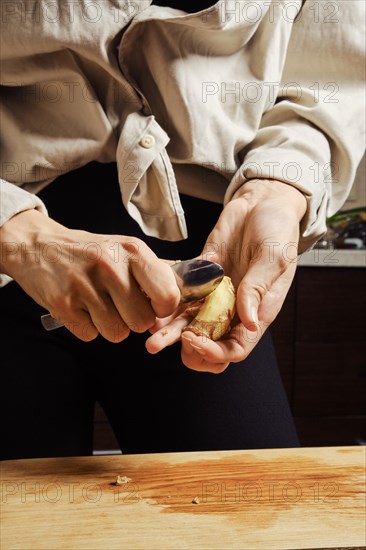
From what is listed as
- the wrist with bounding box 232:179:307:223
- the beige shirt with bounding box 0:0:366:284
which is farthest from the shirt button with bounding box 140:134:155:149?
the wrist with bounding box 232:179:307:223

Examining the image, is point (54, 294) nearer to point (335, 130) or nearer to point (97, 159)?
point (97, 159)

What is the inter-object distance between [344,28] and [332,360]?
1.22 m

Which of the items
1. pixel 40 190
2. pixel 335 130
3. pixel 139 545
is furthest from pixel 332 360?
pixel 139 545

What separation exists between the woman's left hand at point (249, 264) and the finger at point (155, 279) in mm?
38

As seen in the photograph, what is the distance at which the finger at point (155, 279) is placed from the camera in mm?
538

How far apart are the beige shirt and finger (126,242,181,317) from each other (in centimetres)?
13

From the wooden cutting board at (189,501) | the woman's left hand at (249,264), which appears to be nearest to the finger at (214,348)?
the woman's left hand at (249,264)

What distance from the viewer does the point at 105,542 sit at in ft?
1.65

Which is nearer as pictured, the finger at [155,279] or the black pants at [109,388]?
the finger at [155,279]

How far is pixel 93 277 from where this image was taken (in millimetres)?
567

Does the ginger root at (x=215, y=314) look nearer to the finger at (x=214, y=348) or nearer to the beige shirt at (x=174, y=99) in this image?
the finger at (x=214, y=348)

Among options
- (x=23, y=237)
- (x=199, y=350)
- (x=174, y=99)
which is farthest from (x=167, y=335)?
(x=174, y=99)

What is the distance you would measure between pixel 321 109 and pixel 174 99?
172mm

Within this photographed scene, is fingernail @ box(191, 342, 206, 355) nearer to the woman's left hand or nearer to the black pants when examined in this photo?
the woman's left hand
